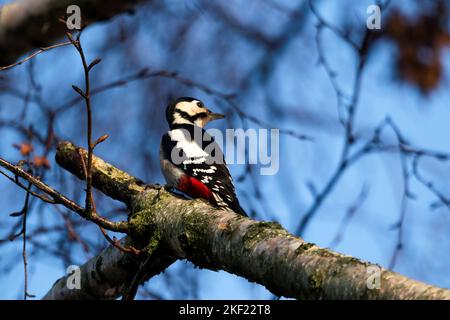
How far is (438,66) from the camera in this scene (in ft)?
16.8

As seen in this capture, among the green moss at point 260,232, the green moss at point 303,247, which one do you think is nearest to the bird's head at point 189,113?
the green moss at point 260,232

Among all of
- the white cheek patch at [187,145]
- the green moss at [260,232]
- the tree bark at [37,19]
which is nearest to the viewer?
the green moss at [260,232]

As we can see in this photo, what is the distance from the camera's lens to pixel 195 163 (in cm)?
463

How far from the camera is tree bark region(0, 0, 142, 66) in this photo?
12.3ft

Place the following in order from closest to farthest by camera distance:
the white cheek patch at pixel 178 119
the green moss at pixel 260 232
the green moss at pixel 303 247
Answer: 1. the green moss at pixel 303 247
2. the green moss at pixel 260 232
3. the white cheek patch at pixel 178 119

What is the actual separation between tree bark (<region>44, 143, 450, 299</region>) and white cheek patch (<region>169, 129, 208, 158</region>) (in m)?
0.94

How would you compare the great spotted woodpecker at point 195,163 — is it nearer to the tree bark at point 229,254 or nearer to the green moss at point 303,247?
the tree bark at point 229,254

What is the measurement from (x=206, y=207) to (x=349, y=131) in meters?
1.62

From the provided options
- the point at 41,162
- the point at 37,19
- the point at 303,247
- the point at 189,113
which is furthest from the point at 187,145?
the point at 303,247

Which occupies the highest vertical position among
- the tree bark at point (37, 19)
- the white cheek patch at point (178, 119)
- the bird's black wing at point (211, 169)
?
the white cheek patch at point (178, 119)

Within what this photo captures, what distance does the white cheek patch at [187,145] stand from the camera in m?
4.79
